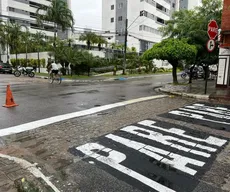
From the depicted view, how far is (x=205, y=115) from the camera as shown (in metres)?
7.39

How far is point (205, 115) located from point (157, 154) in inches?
155

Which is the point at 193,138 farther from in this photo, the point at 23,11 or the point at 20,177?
the point at 23,11

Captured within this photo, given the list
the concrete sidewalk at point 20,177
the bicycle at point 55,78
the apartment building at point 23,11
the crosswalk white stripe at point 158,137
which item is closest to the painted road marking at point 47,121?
the concrete sidewalk at point 20,177

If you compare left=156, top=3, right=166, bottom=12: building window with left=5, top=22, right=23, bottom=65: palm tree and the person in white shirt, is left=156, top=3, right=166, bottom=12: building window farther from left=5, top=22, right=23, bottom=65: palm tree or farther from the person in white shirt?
the person in white shirt

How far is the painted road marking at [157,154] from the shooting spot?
3.38 meters

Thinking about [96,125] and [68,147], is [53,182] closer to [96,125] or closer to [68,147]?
[68,147]

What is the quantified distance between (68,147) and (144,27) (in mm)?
47534

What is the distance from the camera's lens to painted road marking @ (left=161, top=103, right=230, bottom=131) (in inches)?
250

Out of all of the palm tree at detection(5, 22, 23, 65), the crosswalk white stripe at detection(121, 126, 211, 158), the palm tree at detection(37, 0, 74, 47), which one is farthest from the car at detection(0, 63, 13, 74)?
the crosswalk white stripe at detection(121, 126, 211, 158)

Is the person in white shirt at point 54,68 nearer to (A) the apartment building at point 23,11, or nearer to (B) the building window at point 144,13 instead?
(B) the building window at point 144,13

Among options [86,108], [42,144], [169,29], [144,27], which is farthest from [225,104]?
[144,27]

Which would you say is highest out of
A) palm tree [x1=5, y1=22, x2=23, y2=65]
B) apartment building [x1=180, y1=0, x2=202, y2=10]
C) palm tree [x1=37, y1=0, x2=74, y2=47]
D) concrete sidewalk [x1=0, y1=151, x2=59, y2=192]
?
apartment building [x1=180, y1=0, x2=202, y2=10]

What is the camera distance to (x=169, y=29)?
18.0 meters

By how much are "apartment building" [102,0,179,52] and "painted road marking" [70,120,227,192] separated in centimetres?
4254
